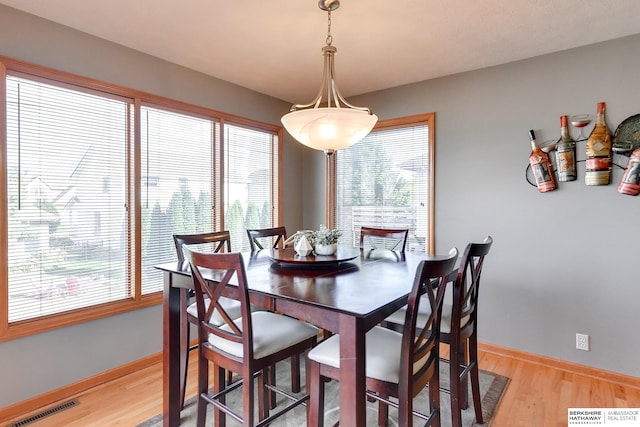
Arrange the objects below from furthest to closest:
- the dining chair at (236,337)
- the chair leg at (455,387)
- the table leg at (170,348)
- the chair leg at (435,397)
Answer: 1. the table leg at (170,348)
2. the chair leg at (455,387)
3. the chair leg at (435,397)
4. the dining chair at (236,337)

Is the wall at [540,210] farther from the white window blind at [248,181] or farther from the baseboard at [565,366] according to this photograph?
the white window blind at [248,181]

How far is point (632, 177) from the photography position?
2402 mm

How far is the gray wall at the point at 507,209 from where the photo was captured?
7.65 ft

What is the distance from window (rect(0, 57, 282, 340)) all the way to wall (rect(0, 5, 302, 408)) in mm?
→ 87

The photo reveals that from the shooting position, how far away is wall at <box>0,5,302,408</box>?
7.03 ft

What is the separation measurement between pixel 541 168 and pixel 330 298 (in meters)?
2.25

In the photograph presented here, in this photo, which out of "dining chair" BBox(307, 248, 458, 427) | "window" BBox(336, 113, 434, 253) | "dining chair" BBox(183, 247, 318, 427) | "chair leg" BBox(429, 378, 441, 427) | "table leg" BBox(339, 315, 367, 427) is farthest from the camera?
"window" BBox(336, 113, 434, 253)

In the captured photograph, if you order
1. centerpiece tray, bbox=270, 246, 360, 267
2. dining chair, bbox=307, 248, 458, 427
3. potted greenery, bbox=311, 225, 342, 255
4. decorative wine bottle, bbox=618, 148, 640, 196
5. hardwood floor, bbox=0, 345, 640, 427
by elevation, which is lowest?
hardwood floor, bbox=0, 345, 640, 427

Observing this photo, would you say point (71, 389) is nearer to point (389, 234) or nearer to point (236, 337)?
point (236, 337)

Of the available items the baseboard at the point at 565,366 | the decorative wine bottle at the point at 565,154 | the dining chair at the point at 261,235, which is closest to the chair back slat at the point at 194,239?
the dining chair at the point at 261,235

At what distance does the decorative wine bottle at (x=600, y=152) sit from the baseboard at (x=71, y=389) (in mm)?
3638

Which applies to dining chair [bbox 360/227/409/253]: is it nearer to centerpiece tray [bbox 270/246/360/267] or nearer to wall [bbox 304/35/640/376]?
wall [bbox 304/35/640/376]

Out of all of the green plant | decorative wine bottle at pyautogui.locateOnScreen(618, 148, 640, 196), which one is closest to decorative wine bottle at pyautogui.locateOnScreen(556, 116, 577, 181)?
decorative wine bottle at pyautogui.locateOnScreen(618, 148, 640, 196)

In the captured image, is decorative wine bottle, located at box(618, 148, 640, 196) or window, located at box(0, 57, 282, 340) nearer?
window, located at box(0, 57, 282, 340)
